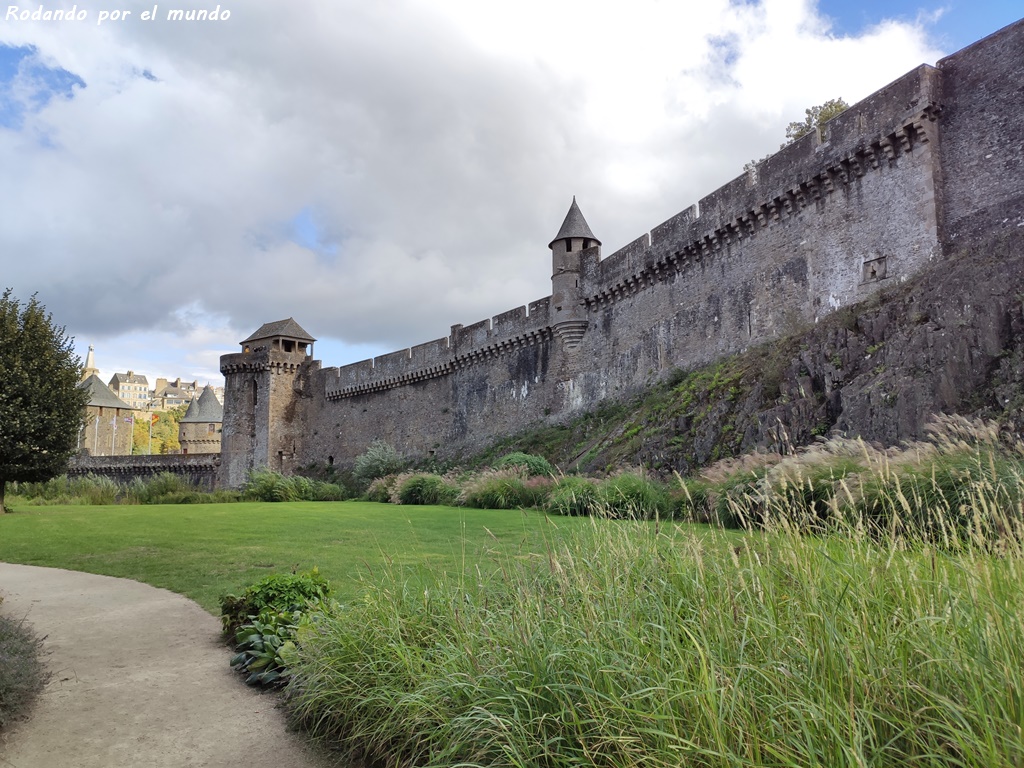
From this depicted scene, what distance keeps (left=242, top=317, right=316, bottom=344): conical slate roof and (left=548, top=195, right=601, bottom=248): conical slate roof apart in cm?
2078

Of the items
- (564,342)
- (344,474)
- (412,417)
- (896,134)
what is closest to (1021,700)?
(896,134)

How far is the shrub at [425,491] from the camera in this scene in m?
19.3

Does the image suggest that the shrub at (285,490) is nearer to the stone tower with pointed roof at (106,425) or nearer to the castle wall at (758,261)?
the castle wall at (758,261)

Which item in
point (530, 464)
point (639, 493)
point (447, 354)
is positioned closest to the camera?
point (639, 493)

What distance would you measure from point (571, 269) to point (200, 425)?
3998 centimetres

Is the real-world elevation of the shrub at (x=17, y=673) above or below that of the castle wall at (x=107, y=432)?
below

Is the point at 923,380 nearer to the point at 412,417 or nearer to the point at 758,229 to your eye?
the point at 758,229

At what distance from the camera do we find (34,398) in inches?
689

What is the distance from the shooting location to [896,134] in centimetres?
1402

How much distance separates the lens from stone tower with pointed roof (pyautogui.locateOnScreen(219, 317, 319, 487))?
130 feet

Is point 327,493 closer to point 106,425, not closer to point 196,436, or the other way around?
point 196,436

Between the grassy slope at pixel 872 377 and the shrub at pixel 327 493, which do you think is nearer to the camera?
the grassy slope at pixel 872 377

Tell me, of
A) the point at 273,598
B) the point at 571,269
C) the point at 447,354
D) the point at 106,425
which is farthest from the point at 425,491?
the point at 106,425

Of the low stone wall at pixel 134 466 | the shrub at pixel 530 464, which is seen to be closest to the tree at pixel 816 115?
the shrub at pixel 530 464
